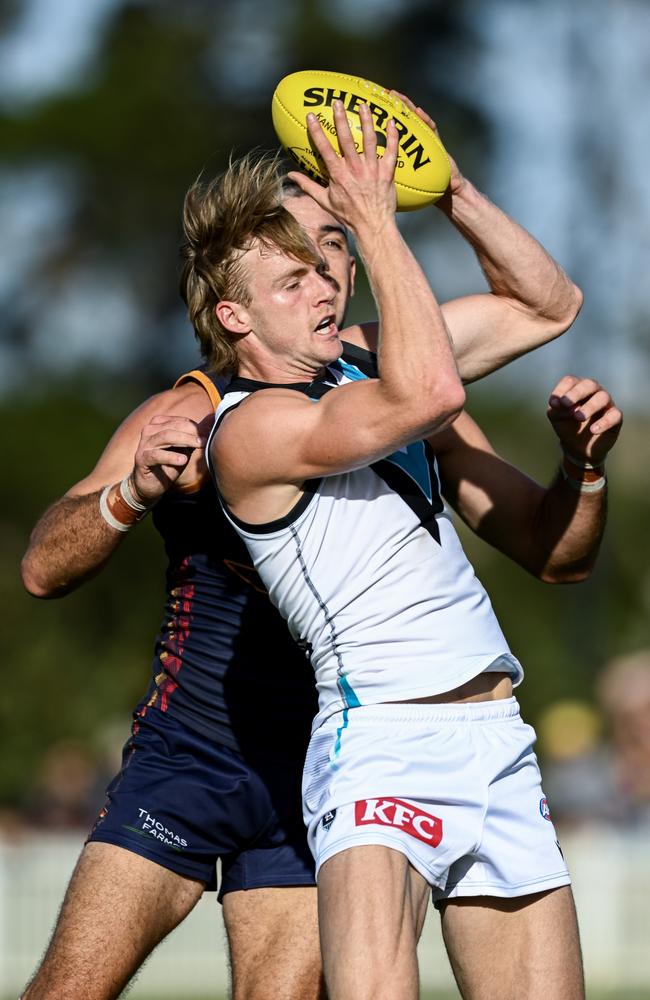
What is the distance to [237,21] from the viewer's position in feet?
86.3

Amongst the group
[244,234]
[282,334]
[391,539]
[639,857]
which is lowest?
[639,857]

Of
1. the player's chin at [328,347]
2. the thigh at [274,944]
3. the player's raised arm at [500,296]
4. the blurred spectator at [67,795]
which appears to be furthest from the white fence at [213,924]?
the player's chin at [328,347]

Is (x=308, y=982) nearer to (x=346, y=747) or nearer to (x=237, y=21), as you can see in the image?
(x=346, y=747)

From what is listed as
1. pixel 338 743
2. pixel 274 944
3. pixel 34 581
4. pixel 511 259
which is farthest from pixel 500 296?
pixel 274 944

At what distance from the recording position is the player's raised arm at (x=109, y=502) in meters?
4.29

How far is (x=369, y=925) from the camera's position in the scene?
3568 millimetres

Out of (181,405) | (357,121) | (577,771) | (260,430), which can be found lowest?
(577,771)

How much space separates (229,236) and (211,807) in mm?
1681

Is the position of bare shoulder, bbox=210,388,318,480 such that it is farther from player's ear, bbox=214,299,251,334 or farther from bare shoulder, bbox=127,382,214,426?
bare shoulder, bbox=127,382,214,426

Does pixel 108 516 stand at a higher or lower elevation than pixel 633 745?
higher

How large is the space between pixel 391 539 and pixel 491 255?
1089 mm

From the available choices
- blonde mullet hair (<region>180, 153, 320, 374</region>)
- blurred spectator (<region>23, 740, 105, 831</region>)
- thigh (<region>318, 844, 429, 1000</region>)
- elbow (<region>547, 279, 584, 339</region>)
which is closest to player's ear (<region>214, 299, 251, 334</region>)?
blonde mullet hair (<region>180, 153, 320, 374</region>)

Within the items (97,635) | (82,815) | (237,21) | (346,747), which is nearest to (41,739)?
(82,815)

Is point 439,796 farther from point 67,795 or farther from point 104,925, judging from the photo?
point 67,795
